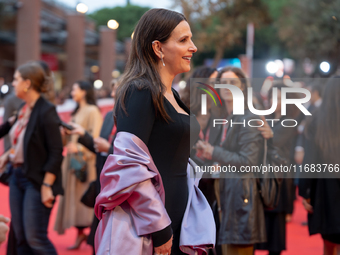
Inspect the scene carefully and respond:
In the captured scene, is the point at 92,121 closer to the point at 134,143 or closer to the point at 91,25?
the point at 134,143


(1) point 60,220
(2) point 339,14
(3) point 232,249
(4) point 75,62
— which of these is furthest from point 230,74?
(4) point 75,62

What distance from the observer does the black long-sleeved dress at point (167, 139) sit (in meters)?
2.09

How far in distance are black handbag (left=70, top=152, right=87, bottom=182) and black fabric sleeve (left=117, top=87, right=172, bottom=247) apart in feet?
12.8

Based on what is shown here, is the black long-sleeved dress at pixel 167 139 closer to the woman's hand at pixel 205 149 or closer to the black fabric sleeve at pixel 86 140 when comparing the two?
the woman's hand at pixel 205 149

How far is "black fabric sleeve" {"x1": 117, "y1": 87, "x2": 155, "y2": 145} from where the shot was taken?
6.84 feet

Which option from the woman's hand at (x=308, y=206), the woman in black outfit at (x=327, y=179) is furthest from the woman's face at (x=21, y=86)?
the woman's hand at (x=308, y=206)

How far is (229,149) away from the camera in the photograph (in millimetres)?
3664

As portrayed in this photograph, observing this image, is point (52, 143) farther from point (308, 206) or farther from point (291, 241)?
point (291, 241)

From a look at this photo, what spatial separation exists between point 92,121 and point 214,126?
270 centimetres

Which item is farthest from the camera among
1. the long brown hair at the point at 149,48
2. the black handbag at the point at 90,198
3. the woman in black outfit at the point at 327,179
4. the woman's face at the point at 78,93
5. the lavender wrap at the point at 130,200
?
the woman's face at the point at 78,93

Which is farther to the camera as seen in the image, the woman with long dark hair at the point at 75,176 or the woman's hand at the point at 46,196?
the woman with long dark hair at the point at 75,176

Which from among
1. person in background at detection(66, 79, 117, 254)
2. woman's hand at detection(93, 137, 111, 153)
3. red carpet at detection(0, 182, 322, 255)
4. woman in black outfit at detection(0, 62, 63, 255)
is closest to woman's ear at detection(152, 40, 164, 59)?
person in background at detection(66, 79, 117, 254)

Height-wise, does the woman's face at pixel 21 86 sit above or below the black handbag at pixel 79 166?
above

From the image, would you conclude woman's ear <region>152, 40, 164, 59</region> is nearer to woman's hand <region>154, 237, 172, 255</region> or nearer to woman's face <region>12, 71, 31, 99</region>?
woman's hand <region>154, 237, 172, 255</region>
